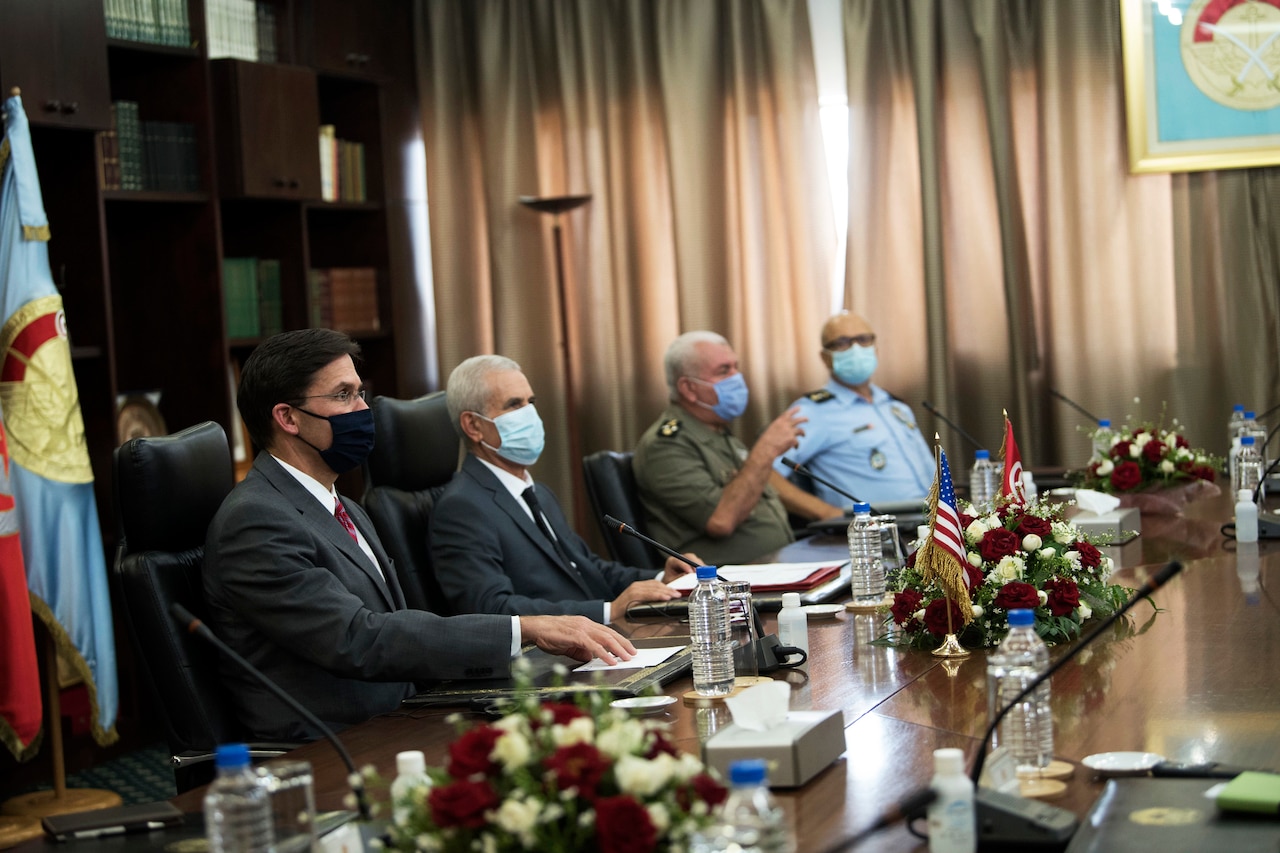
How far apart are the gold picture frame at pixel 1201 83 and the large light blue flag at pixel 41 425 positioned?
369 centimetres

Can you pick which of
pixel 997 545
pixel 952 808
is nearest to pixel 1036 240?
pixel 997 545

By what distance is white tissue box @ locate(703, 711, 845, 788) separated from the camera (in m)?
1.55

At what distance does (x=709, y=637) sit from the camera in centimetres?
213

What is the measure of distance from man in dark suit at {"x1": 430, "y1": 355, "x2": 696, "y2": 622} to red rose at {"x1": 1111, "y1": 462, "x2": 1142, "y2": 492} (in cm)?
132

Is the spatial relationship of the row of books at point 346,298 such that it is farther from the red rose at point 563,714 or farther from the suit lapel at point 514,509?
the red rose at point 563,714

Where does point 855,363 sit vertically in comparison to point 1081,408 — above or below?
above

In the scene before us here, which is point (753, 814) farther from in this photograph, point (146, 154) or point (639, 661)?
point (146, 154)

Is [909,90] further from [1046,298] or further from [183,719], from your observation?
[183,719]

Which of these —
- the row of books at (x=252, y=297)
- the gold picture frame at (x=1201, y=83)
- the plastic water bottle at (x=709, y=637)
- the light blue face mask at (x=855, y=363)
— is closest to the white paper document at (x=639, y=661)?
the plastic water bottle at (x=709, y=637)

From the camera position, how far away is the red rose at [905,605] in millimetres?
2346

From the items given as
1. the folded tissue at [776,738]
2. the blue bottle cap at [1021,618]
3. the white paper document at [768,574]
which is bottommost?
the white paper document at [768,574]

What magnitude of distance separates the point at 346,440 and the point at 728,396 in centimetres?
190

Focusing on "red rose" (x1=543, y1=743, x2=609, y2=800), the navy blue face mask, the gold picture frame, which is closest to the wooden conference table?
"red rose" (x1=543, y1=743, x2=609, y2=800)

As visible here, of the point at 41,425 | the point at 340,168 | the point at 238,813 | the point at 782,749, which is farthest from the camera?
the point at 340,168
